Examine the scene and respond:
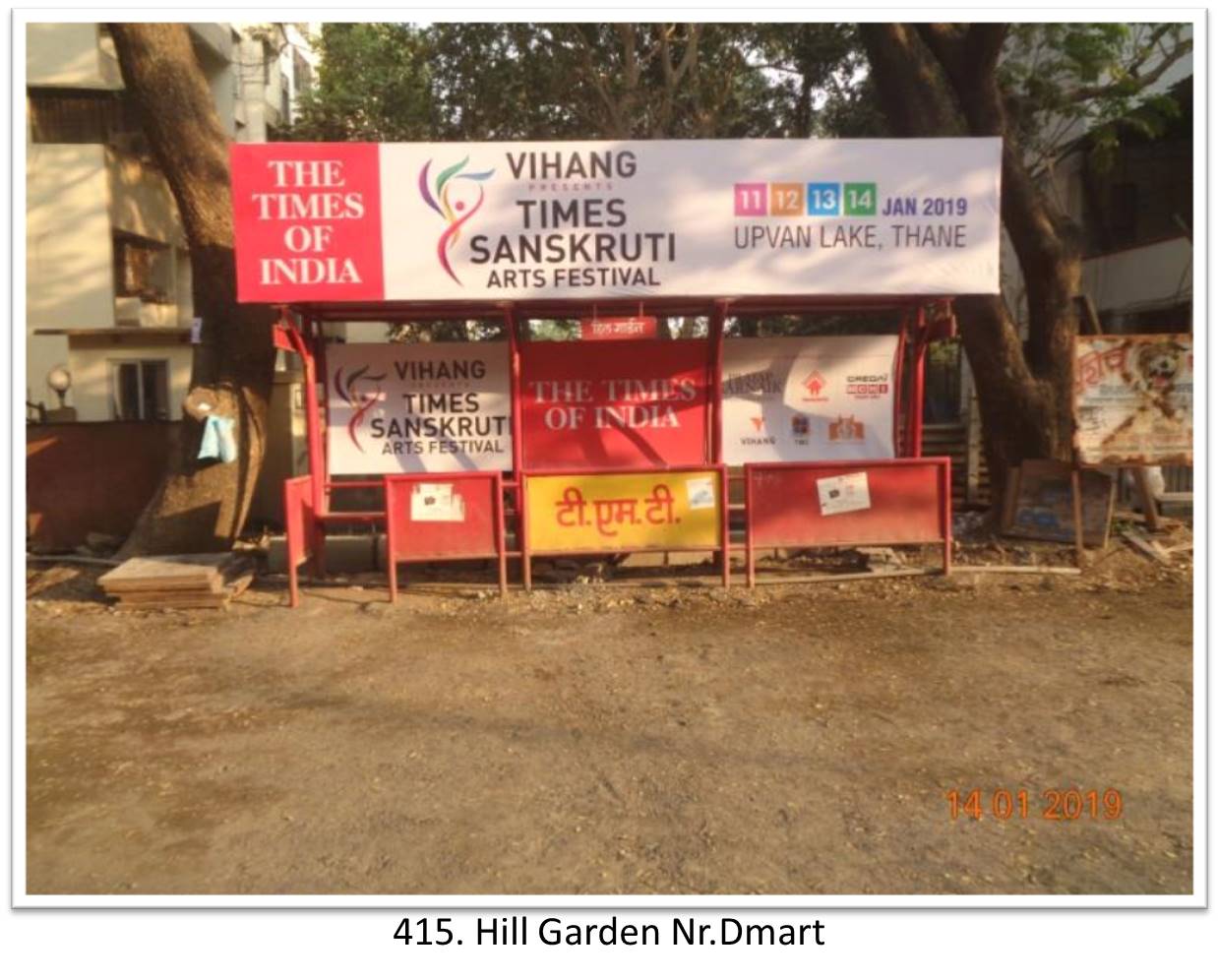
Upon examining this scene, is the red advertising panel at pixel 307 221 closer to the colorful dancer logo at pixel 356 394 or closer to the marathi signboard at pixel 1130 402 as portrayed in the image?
the colorful dancer logo at pixel 356 394

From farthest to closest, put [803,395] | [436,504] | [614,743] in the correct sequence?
1. [803,395]
2. [436,504]
3. [614,743]

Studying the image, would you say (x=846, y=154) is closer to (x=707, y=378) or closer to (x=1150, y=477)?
(x=707, y=378)

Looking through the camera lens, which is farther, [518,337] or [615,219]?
[518,337]

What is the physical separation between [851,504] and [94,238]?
1782cm

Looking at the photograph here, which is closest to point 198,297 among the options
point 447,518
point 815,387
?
point 447,518

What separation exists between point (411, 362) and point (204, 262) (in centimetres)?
244

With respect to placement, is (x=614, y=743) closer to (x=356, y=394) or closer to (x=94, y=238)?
(x=356, y=394)

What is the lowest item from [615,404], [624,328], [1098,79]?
[615,404]

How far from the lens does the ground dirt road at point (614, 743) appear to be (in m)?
3.92

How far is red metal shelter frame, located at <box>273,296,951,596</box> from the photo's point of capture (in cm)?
882

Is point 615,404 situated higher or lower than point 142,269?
lower

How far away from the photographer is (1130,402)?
354 inches

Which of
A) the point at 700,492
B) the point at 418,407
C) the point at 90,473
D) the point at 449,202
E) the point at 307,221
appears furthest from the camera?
the point at 90,473

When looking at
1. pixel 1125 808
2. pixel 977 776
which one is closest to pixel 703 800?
pixel 977 776
